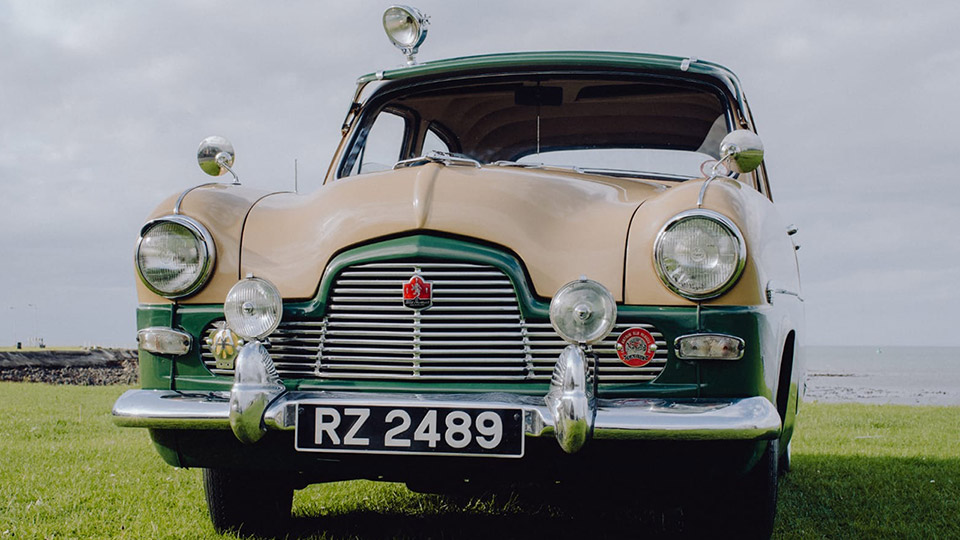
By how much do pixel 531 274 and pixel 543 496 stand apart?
1931mm

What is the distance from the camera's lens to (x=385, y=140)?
160 inches

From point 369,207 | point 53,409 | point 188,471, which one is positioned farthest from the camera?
point 53,409

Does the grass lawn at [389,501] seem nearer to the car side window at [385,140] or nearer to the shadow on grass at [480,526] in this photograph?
the shadow on grass at [480,526]

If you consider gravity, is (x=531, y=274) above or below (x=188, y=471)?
above

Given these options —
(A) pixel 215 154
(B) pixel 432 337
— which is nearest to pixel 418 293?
(B) pixel 432 337

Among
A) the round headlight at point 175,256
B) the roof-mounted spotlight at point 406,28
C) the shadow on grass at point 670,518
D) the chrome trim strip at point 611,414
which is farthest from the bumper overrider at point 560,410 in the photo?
the roof-mounted spotlight at point 406,28

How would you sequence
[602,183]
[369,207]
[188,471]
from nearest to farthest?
1. [369,207]
2. [602,183]
3. [188,471]

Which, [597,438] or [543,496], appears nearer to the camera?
[597,438]

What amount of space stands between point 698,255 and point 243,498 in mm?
1855

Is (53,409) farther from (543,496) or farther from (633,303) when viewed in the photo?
(633,303)

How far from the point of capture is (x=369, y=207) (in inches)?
102

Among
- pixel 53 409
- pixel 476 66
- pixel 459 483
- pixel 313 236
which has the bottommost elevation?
pixel 53 409

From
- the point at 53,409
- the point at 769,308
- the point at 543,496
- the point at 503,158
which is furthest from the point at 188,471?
the point at 53,409

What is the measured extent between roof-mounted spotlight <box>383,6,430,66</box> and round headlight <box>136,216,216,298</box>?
5.39 feet
